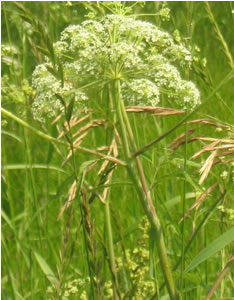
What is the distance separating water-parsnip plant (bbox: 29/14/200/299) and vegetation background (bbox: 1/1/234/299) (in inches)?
2.1

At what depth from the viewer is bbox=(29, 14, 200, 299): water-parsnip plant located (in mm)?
1357

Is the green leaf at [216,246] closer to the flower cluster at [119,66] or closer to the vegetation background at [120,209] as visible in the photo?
the vegetation background at [120,209]

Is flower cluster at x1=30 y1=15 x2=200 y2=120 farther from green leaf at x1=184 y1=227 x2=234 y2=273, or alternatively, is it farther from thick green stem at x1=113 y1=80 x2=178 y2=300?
green leaf at x1=184 y1=227 x2=234 y2=273

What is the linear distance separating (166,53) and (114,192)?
1.48m

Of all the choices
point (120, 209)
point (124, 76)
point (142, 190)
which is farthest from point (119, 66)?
point (120, 209)

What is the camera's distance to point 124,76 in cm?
142

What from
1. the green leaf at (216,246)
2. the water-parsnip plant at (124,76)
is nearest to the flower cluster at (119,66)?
the water-parsnip plant at (124,76)

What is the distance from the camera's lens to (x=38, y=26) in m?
1.25

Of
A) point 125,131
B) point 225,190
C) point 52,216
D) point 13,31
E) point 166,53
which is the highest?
point 13,31

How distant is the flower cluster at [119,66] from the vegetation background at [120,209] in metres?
0.08

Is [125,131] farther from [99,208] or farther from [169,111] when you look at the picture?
[99,208]

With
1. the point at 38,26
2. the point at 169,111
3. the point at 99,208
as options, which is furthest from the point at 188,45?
the point at 99,208

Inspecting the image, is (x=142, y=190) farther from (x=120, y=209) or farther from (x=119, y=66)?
(x=120, y=209)

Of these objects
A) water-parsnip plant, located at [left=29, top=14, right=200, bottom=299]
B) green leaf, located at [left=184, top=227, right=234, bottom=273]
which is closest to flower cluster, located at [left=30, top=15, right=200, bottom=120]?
water-parsnip plant, located at [left=29, top=14, right=200, bottom=299]
